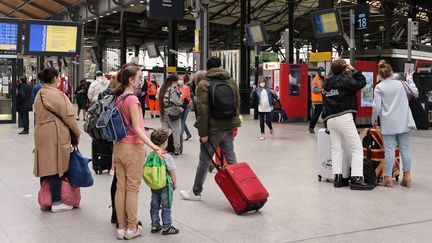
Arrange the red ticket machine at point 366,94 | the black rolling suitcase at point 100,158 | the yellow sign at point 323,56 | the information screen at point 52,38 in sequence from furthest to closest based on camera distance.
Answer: the information screen at point 52,38, the red ticket machine at point 366,94, the yellow sign at point 323,56, the black rolling suitcase at point 100,158

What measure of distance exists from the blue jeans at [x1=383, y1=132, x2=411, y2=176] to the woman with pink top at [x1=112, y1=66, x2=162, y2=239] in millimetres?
3652

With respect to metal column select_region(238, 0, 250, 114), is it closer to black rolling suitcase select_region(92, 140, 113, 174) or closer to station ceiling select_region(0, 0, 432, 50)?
station ceiling select_region(0, 0, 432, 50)

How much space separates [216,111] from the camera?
5.67 metres

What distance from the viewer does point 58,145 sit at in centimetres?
559

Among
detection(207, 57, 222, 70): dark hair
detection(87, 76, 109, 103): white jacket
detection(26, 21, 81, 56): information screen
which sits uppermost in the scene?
detection(26, 21, 81, 56): information screen

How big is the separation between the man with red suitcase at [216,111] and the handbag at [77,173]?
1.29 metres

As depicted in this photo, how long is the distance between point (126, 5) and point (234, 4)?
460 inches

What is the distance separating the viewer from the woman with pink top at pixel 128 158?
458 cm

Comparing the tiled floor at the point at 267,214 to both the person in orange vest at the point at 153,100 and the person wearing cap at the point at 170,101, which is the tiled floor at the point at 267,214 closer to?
the person wearing cap at the point at 170,101

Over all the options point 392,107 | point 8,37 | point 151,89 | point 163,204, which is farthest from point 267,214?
point 151,89

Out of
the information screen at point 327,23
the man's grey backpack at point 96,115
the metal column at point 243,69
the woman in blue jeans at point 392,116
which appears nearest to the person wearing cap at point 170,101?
the woman in blue jeans at point 392,116

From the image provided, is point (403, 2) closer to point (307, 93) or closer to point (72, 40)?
point (307, 93)

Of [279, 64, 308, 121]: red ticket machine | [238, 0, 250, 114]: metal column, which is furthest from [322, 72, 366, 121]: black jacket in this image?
[238, 0, 250, 114]: metal column

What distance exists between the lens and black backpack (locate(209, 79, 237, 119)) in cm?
565
